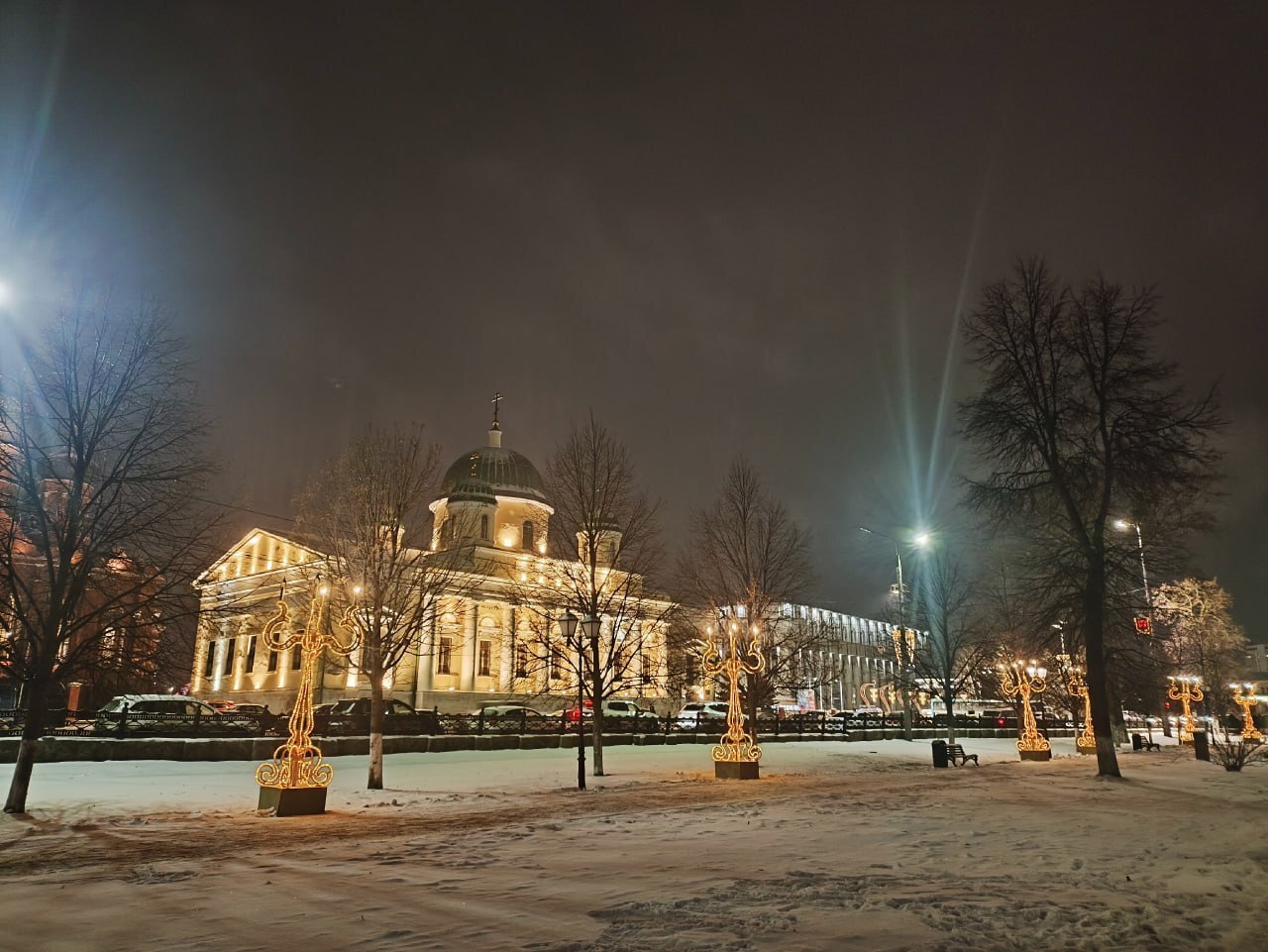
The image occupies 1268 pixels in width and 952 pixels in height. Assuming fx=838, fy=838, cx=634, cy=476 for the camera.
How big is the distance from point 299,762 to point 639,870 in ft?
25.3

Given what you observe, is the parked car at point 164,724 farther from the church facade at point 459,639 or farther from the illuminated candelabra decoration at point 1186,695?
the illuminated candelabra decoration at point 1186,695

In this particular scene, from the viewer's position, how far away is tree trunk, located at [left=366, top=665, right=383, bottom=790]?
59.8 feet

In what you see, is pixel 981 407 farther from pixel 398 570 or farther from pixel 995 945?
pixel 995 945

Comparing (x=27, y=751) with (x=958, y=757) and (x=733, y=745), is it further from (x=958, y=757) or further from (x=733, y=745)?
(x=958, y=757)

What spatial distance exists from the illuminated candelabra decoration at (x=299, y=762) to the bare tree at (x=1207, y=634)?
50.2 m

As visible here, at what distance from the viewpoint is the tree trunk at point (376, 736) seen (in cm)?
1823

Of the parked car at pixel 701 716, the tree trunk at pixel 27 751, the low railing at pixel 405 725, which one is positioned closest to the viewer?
the tree trunk at pixel 27 751

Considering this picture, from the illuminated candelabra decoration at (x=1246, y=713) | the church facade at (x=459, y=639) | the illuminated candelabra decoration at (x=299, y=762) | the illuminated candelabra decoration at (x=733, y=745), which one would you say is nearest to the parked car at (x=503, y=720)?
the illuminated candelabra decoration at (x=733, y=745)

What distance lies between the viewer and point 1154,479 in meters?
21.7

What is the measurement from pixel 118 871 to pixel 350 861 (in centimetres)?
225

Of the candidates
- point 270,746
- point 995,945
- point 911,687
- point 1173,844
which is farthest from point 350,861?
point 911,687

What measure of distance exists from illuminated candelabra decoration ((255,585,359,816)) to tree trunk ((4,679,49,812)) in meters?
3.34

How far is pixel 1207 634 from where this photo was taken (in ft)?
180

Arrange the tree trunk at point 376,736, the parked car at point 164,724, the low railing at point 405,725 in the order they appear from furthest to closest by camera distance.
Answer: the low railing at point 405,725, the parked car at point 164,724, the tree trunk at point 376,736
